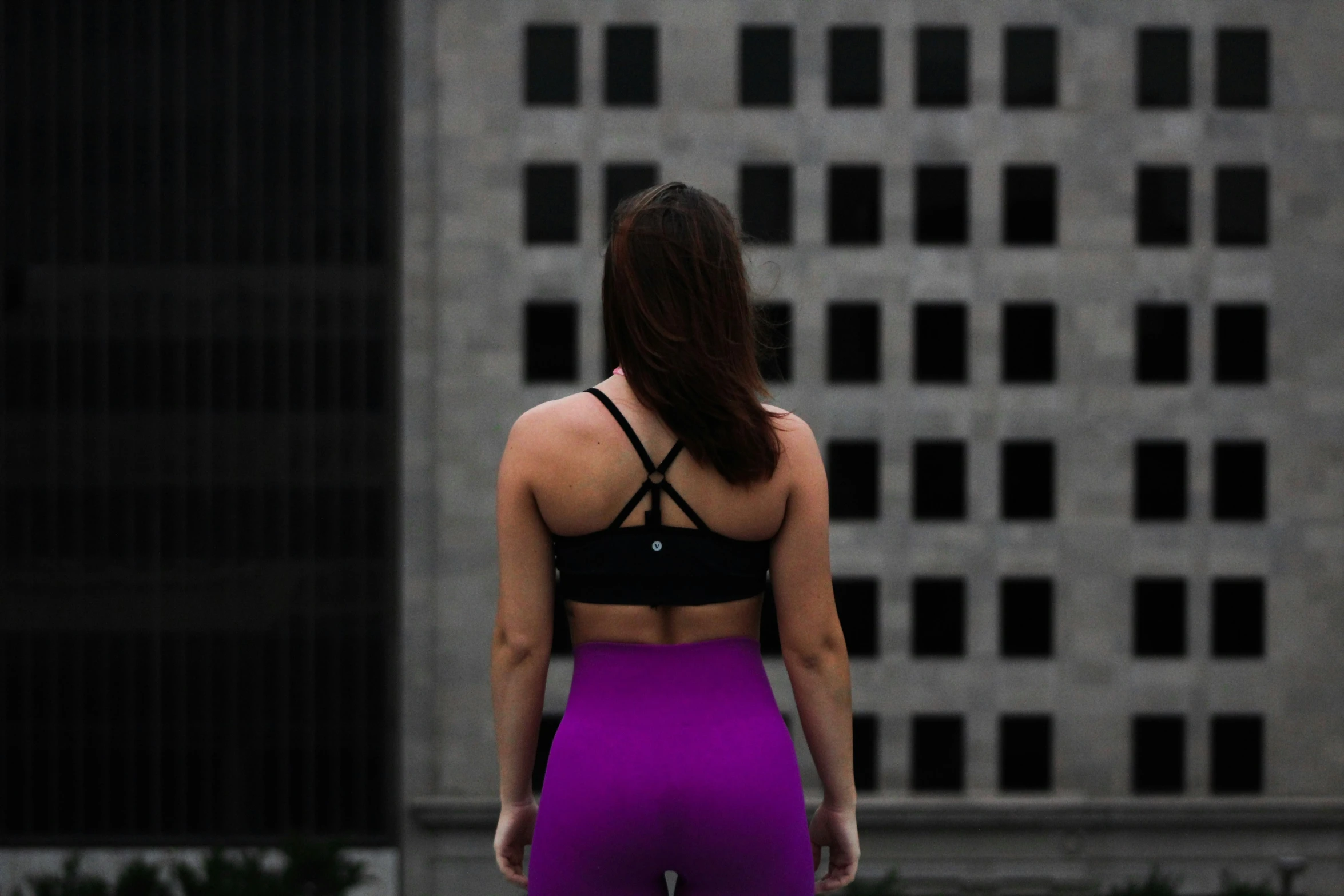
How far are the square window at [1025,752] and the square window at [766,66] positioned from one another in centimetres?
1769

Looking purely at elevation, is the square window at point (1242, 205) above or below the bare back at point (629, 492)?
above

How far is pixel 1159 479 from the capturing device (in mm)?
39594

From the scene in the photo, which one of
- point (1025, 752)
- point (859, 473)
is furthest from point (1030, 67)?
point (1025, 752)

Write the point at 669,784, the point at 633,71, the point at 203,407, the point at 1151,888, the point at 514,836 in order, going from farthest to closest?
the point at 203,407 < the point at 633,71 < the point at 1151,888 < the point at 514,836 < the point at 669,784

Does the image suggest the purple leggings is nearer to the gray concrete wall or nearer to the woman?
the woman

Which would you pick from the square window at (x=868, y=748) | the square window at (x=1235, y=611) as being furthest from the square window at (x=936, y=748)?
the square window at (x=1235, y=611)

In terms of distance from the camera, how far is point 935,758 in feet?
129

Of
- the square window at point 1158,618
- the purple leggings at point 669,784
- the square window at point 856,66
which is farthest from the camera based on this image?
the square window at point 1158,618

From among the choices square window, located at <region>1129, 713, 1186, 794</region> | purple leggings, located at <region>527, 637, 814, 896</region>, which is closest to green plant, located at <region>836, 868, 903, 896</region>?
square window, located at <region>1129, 713, 1186, 794</region>

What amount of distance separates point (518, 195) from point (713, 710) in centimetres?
3601

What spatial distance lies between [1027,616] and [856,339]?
8784mm

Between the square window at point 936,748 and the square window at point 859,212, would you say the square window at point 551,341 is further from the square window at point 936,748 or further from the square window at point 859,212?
the square window at point 936,748

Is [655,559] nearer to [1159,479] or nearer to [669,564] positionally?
[669,564]

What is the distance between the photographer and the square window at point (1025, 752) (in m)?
39.5
